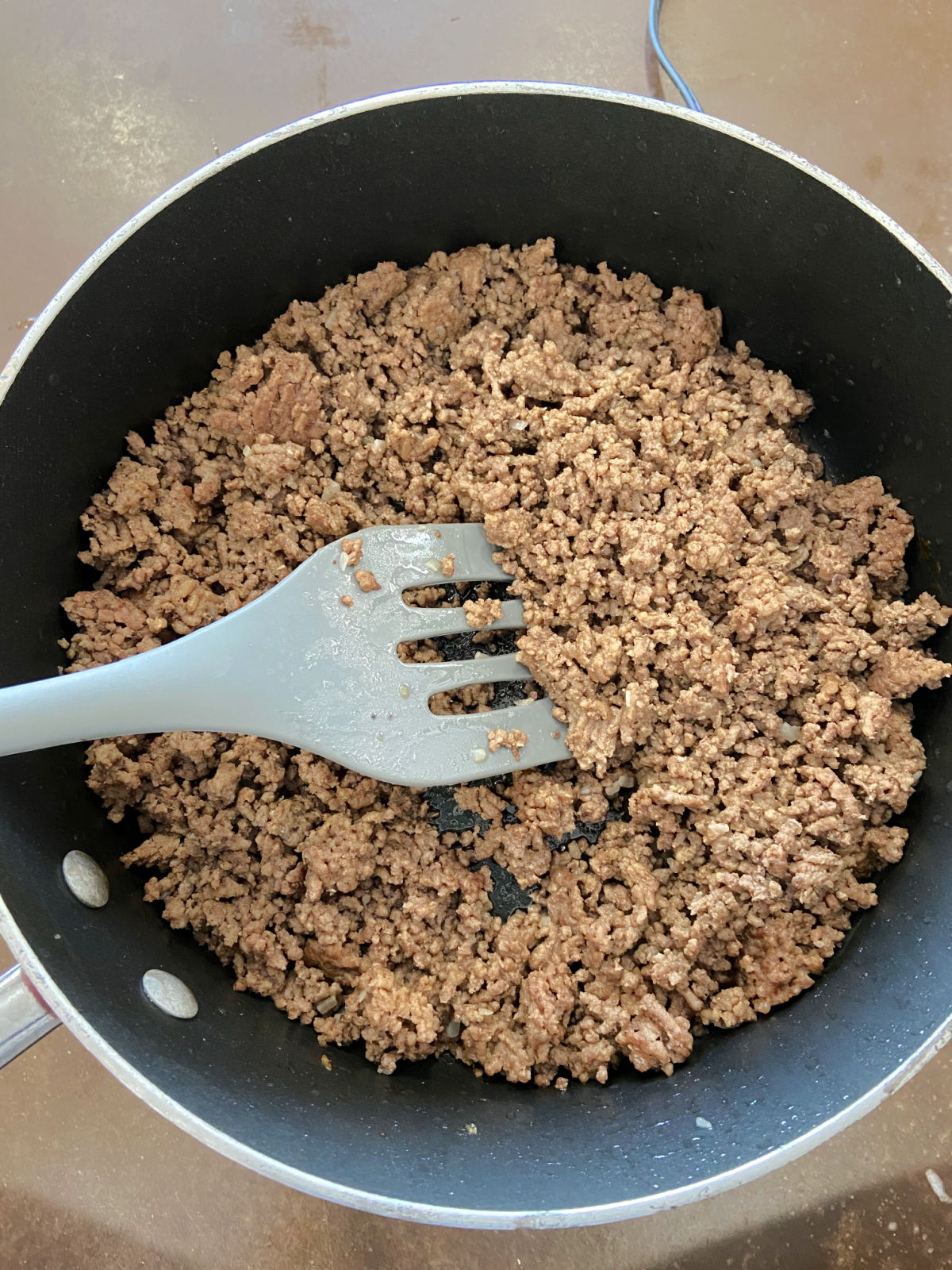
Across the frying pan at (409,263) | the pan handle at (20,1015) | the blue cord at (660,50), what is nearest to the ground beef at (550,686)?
the frying pan at (409,263)

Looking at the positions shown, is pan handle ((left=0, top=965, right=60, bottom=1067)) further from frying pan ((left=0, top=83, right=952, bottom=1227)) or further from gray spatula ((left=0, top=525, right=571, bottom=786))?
gray spatula ((left=0, top=525, right=571, bottom=786))

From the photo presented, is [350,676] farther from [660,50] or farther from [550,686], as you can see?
[660,50]

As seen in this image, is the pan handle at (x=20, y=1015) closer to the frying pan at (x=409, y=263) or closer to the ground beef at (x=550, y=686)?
the frying pan at (x=409, y=263)

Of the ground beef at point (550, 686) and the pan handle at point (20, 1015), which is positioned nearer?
the pan handle at point (20, 1015)

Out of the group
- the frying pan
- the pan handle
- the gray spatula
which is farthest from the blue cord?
the pan handle

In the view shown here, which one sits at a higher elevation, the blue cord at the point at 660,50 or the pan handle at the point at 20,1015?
the blue cord at the point at 660,50

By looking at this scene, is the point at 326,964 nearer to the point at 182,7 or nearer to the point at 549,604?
the point at 549,604
